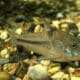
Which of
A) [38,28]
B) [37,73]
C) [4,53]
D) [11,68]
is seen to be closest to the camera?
[37,73]

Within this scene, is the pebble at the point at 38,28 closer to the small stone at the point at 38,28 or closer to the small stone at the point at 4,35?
the small stone at the point at 38,28

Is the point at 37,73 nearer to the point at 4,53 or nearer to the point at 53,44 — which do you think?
the point at 53,44

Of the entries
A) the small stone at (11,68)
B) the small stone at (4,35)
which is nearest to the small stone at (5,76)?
the small stone at (11,68)

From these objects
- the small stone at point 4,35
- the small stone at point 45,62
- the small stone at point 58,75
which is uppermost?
the small stone at point 4,35

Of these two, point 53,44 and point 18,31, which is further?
point 18,31

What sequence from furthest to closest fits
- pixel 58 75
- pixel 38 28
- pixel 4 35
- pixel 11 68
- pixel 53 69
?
1. pixel 38 28
2. pixel 4 35
3. pixel 11 68
4. pixel 53 69
5. pixel 58 75

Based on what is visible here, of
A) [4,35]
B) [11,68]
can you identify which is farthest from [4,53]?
[4,35]
